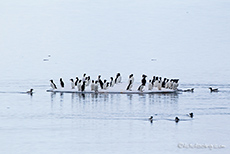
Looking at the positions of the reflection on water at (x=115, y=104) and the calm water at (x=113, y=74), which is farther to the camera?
the reflection on water at (x=115, y=104)

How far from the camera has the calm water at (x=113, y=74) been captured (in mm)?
Result: 22125

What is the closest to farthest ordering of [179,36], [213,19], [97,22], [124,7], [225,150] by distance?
[225,150]
[179,36]
[213,19]
[97,22]
[124,7]

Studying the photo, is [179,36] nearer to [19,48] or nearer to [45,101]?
[19,48]

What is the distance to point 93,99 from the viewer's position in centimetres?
3206

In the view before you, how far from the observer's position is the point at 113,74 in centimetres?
5397

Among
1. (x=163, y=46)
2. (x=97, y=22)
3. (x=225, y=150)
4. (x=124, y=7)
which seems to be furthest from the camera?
(x=124, y=7)

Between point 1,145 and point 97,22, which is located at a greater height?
point 97,22

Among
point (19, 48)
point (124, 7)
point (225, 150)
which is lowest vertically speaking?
point (225, 150)

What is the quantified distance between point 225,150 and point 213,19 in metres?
115

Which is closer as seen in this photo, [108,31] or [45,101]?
[45,101]

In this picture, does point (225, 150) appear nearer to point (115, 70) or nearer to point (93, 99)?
point (93, 99)

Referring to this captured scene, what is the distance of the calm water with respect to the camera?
2212 cm

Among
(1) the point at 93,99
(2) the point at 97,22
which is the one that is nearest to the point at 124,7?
(2) the point at 97,22

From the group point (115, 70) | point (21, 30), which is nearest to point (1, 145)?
point (115, 70)
